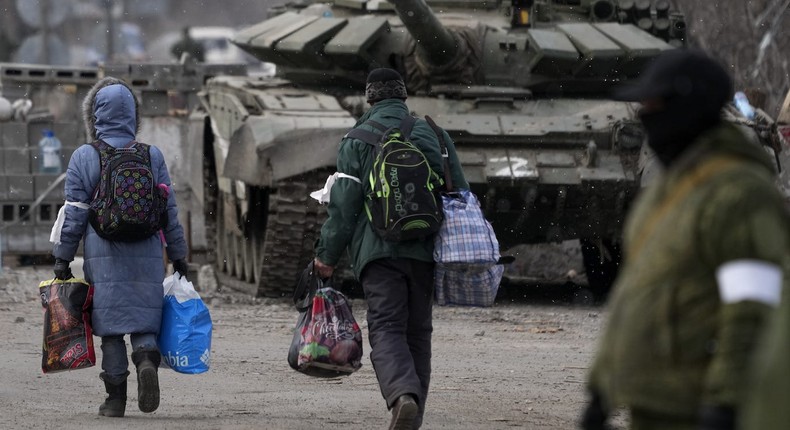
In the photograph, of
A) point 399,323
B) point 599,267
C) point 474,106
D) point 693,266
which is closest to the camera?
point 693,266

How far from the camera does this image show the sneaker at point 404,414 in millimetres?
6137

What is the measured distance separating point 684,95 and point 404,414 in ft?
9.73

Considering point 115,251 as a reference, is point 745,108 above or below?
above

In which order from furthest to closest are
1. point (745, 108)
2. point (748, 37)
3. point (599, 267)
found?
point (748, 37) < point (599, 267) < point (745, 108)

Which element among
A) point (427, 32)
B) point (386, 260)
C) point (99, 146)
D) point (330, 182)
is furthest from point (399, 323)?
point (427, 32)

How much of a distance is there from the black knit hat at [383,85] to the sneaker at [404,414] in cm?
133

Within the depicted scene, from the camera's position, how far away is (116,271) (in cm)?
698

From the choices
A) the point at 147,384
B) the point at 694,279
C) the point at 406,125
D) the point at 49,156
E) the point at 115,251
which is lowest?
the point at 49,156

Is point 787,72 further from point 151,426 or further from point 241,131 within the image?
point 151,426

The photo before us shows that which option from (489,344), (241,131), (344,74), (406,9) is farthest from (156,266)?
(344,74)

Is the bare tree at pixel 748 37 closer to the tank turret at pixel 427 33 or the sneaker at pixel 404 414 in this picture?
the tank turret at pixel 427 33

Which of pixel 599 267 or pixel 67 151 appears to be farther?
pixel 67 151

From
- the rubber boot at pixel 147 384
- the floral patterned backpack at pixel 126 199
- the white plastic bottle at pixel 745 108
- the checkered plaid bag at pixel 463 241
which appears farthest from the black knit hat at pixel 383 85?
the white plastic bottle at pixel 745 108

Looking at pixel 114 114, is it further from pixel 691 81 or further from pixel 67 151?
pixel 67 151
